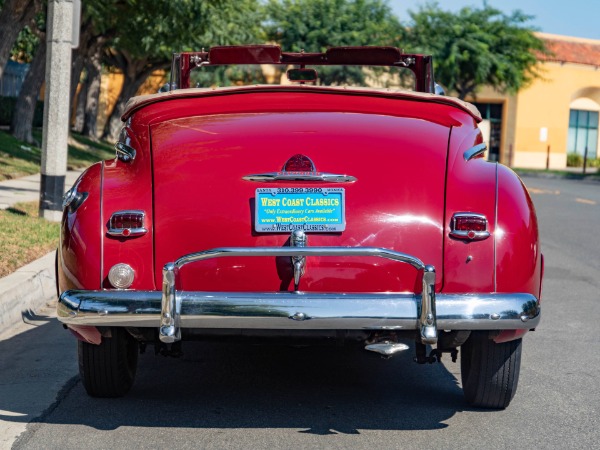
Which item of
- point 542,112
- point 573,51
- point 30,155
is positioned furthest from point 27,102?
point 573,51

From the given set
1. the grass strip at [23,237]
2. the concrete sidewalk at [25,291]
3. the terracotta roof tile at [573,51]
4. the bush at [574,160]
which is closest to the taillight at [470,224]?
the concrete sidewalk at [25,291]

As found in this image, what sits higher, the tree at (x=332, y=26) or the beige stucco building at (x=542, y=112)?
the tree at (x=332, y=26)

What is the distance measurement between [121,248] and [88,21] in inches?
889

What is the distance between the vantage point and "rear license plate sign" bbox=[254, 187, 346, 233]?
4.15m

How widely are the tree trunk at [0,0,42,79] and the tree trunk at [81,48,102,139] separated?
514 inches

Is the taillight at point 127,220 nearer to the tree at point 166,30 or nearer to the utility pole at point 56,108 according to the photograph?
the utility pole at point 56,108

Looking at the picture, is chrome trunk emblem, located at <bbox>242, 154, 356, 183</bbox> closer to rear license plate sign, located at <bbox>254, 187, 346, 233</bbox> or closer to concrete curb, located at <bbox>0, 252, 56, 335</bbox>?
rear license plate sign, located at <bbox>254, 187, 346, 233</bbox>

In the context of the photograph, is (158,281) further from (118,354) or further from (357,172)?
(357,172)

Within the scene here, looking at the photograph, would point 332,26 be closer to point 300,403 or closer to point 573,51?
point 573,51

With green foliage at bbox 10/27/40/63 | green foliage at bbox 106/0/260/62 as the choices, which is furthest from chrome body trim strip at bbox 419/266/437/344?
green foliage at bbox 10/27/40/63

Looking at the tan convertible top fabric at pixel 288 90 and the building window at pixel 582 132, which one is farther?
the building window at pixel 582 132

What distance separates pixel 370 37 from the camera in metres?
46.9

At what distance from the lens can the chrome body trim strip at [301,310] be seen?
12.9 ft

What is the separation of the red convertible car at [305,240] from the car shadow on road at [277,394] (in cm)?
32
